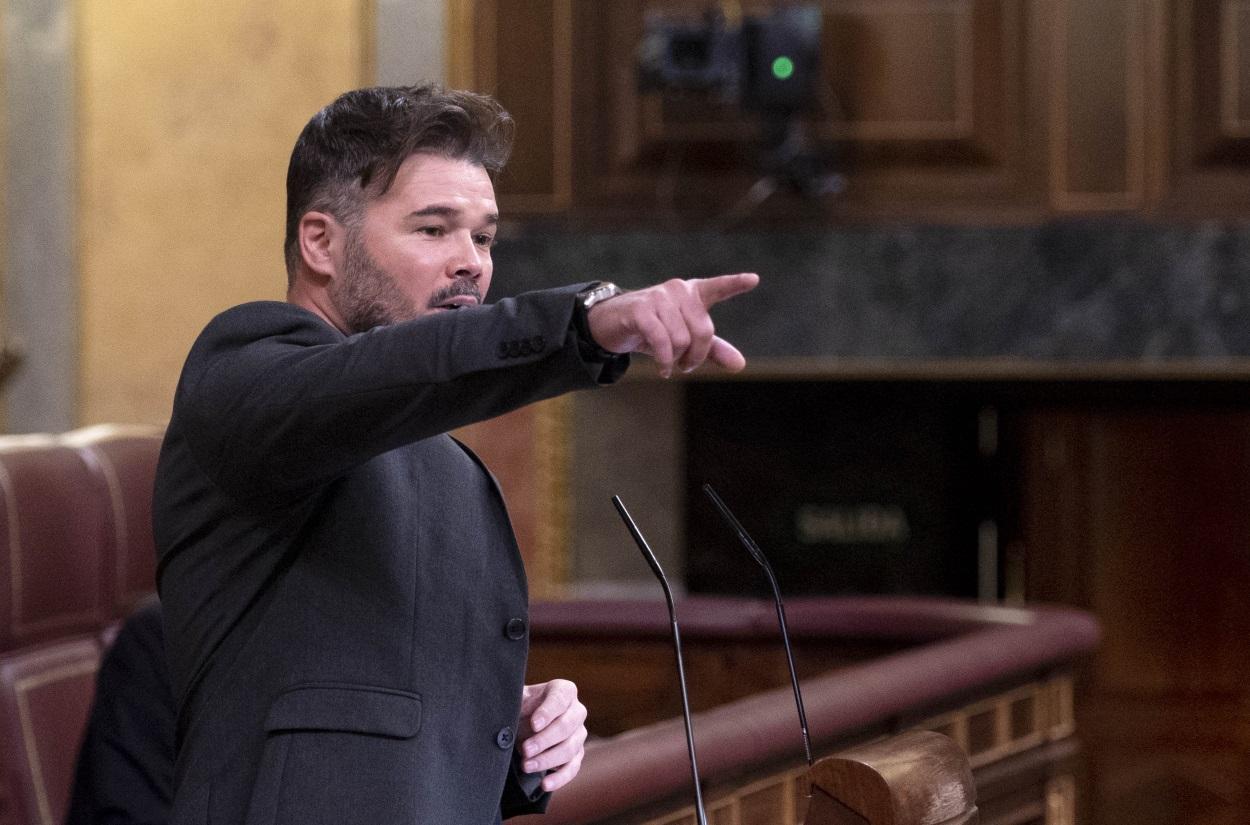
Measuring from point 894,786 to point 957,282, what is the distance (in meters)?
3.75

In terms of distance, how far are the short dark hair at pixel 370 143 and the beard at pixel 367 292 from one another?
0.08ft

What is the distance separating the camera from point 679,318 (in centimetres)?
92

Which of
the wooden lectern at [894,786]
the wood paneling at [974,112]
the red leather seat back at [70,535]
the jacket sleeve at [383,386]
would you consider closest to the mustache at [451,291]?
the jacket sleeve at [383,386]

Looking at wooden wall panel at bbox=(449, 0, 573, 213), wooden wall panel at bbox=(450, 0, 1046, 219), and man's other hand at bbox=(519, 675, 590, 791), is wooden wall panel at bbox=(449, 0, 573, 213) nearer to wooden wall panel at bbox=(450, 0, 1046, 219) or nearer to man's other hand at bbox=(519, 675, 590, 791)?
wooden wall panel at bbox=(450, 0, 1046, 219)

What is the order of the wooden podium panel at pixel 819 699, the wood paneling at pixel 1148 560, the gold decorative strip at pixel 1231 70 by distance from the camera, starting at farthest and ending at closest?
the wood paneling at pixel 1148 560
the gold decorative strip at pixel 1231 70
the wooden podium panel at pixel 819 699

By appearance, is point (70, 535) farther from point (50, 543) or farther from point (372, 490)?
point (372, 490)

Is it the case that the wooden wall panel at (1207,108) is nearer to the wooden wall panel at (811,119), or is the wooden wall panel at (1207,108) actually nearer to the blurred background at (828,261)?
the blurred background at (828,261)

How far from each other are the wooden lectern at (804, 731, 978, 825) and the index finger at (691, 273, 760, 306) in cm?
35

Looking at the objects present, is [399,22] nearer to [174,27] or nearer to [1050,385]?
[174,27]

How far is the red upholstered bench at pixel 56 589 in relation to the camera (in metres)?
2.81

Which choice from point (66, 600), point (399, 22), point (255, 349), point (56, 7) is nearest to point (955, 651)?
point (66, 600)

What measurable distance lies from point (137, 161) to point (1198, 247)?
123 inches

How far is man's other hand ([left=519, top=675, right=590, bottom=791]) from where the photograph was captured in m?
1.30

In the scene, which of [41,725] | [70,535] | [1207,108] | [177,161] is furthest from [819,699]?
[177,161]
